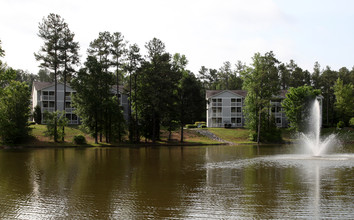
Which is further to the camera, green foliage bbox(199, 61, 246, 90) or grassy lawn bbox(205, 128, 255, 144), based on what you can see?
green foliage bbox(199, 61, 246, 90)

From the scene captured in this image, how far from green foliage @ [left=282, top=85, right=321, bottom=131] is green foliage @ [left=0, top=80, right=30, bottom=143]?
45454 millimetres

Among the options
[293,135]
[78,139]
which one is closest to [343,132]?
[293,135]

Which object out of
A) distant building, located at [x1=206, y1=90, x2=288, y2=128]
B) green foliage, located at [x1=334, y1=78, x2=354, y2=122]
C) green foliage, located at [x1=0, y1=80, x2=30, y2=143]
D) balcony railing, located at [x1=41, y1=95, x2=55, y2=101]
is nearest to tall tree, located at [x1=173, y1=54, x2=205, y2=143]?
green foliage, located at [x1=0, y1=80, x2=30, y2=143]

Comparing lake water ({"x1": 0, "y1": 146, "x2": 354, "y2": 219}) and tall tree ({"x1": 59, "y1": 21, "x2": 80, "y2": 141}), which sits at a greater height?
tall tree ({"x1": 59, "y1": 21, "x2": 80, "y2": 141})

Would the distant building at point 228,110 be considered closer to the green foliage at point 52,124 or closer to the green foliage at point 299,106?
the green foliage at point 299,106

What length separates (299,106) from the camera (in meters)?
62.2

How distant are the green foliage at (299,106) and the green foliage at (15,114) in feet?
149

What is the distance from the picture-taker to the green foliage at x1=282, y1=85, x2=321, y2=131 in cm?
6149

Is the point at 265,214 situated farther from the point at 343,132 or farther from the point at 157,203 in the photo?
the point at 343,132

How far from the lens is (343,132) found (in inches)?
2608

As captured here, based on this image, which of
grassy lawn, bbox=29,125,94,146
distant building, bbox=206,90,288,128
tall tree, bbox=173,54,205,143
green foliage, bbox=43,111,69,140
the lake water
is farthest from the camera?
distant building, bbox=206,90,288,128

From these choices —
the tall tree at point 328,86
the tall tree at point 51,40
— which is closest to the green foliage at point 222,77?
A: the tall tree at point 328,86

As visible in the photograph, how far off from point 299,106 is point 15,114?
47.9 metres

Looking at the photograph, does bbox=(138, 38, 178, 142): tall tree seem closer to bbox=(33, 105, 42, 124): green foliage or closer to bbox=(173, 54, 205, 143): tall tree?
bbox=(173, 54, 205, 143): tall tree
